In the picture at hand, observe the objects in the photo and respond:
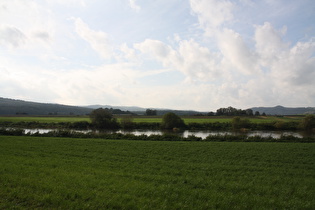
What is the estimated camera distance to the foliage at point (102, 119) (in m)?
61.2

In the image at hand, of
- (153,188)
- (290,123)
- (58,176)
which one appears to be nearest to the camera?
(153,188)

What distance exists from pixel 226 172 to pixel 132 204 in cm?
678

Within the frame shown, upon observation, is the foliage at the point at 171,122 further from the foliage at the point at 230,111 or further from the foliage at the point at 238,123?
the foliage at the point at 230,111

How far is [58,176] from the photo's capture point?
8.62m

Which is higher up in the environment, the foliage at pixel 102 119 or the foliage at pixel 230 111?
the foliage at pixel 230 111

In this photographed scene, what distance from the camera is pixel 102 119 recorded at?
201ft

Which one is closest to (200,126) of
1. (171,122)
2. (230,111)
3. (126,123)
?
(171,122)

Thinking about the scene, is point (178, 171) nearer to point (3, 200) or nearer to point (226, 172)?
point (226, 172)

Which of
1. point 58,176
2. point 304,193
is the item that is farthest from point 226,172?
point 58,176

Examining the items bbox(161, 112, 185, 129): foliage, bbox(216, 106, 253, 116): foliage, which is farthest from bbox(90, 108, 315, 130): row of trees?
bbox(216, 106, 253, 116): foliage

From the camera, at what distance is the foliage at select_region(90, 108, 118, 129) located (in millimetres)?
61188

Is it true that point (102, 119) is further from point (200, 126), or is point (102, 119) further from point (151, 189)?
point (151, 189)

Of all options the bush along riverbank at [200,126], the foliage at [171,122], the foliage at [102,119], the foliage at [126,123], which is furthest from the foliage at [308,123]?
the foliage at [102,119]

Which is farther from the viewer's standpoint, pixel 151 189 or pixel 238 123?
pixel 238 123
